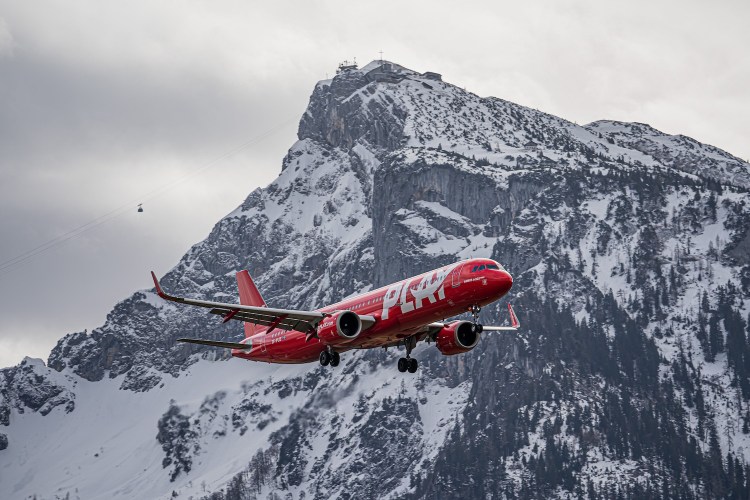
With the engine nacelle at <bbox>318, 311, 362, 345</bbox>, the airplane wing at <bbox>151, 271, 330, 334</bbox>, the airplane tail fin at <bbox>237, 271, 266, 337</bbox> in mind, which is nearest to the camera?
the engine nacelle at <bbox>318, 311, 362, 345</bbox>

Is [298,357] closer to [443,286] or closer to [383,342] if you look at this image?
[383,342]

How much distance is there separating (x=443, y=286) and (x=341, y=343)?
1068 centimetres

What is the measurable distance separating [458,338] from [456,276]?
930cm

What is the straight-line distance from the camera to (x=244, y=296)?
159375 mm

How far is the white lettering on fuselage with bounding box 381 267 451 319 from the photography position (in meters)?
114

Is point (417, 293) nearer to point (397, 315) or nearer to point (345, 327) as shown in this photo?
point (397, 315)

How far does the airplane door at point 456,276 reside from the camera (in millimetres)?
112375

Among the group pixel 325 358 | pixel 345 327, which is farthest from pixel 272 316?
pixel 345 327

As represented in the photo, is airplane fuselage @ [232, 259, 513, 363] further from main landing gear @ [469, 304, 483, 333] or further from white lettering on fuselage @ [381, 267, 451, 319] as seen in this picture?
main landing gear @ [469, 304, 483, 333]

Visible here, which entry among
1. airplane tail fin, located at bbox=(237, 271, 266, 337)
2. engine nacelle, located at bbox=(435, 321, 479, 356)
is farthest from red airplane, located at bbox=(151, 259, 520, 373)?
airplane tail fin, located at bbox=(237, 271, 266, 337)

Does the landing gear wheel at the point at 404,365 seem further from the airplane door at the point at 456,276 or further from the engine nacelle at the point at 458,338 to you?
the airplane door at the point at 456,276

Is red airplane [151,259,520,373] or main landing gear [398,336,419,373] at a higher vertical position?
red airplane [151,259,520,373]

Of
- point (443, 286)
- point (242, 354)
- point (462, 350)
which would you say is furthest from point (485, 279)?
point (242, 354)

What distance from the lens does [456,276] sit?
370 feet
